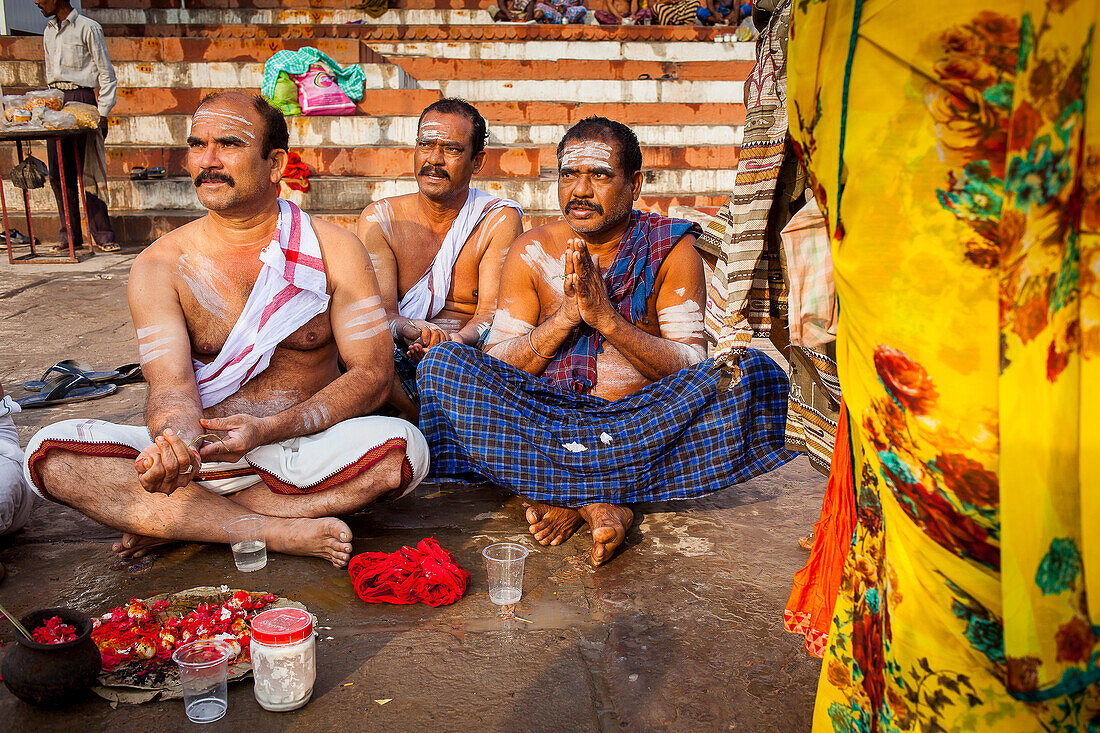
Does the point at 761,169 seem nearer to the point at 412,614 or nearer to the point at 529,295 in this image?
the point at 529,295

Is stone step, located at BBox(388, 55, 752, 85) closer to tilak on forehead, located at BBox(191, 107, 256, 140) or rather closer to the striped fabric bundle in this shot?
the striped fabric bundle

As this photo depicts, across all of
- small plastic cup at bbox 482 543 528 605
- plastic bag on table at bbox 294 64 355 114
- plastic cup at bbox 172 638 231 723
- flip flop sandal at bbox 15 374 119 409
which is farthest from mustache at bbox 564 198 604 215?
plastic bag on table at bbox 294 64 355 114

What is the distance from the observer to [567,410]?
11.9ft

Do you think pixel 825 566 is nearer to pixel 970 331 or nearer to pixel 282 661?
pixel 970 331

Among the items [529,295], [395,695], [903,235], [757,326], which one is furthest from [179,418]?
[903,235]

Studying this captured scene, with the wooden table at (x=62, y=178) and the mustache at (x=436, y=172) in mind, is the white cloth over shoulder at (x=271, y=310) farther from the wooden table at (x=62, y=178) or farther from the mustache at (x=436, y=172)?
the wooden table at (x=62, y=178)

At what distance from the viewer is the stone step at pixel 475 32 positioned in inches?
576

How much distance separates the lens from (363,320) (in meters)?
3.49

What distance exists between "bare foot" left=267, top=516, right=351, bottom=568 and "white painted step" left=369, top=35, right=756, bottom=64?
12.6 meters

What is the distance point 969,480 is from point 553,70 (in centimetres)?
1252

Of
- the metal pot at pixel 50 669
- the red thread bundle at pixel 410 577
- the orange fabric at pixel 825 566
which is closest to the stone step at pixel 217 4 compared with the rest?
the red thread bundle at pixel 410 577

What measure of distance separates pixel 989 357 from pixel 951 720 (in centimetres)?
61

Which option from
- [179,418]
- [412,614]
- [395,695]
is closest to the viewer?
[395,695]

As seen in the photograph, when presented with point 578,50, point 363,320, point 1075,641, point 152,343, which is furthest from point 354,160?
point 1075,641
